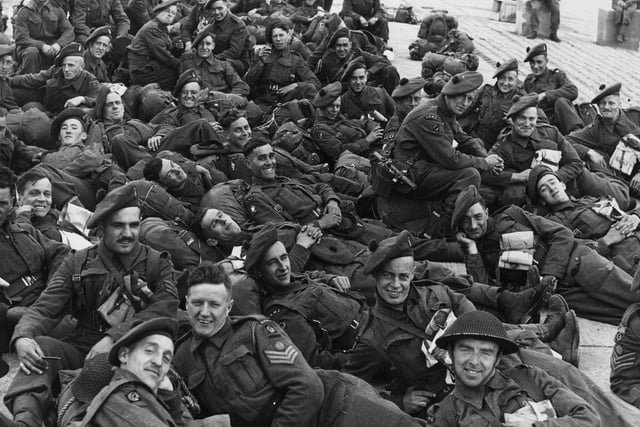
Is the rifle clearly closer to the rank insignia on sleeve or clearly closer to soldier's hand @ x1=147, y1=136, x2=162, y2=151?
soldier's hand @ x1=147, y1=136, x2=162, y2=151

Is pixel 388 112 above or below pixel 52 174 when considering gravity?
below

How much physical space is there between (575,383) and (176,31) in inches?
394

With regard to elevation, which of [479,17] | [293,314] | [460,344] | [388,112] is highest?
[460,344]

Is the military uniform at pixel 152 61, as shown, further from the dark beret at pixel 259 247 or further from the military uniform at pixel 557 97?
the dark beret at pixel 259 247

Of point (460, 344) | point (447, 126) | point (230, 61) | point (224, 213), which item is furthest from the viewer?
point (230, 61)

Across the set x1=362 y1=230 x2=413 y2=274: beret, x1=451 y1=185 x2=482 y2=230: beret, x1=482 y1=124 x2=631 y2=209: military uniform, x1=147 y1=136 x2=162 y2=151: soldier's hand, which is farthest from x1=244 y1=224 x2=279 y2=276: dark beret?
x1=482 y1=124 x2=631 y2=209: military uniform

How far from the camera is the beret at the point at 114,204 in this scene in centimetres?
715

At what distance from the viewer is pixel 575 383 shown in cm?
680

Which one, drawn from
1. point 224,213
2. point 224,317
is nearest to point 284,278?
point 224,317

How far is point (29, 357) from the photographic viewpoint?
6734mm

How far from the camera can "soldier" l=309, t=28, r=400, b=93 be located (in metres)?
14.3

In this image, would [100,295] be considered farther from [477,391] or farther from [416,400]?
[477,391]

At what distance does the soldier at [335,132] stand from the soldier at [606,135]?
2.27 metres

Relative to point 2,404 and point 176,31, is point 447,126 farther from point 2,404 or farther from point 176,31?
point 176,31
